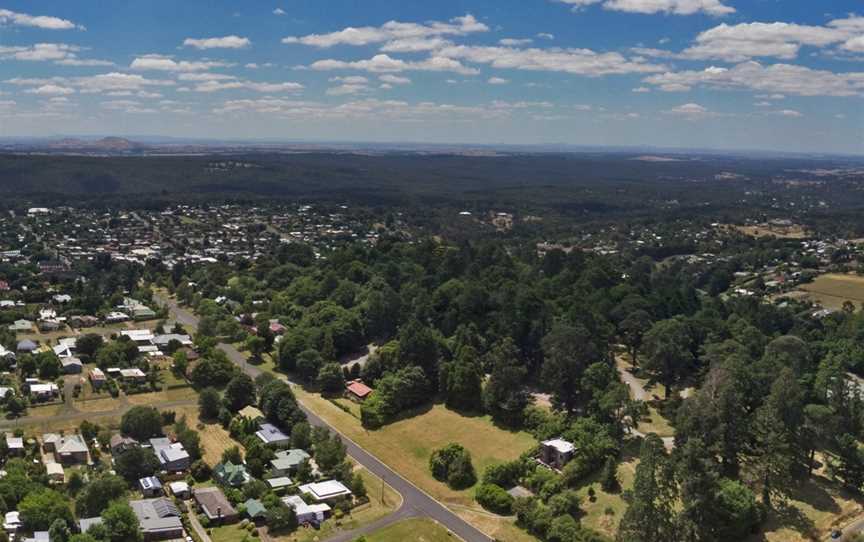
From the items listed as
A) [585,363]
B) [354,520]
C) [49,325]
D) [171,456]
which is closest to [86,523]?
[171,456]

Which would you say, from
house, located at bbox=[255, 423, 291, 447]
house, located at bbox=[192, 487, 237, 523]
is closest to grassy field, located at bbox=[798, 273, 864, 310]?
house, located at bbox=[255, 423, 291, 447]

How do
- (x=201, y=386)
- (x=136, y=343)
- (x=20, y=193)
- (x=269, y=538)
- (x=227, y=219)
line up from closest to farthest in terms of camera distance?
(x=269, y=538)
(x=201, y=386)
(x=136, y=343)
(x=227, y=219)
(x=20, y=193)

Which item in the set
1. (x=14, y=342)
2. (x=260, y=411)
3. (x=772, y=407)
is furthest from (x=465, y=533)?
(x=14, y=342)

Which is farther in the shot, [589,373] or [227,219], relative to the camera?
[227,219]

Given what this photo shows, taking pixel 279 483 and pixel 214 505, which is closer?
pixel 214 505

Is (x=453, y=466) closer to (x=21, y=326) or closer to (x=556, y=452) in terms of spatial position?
(x=556, y=452)

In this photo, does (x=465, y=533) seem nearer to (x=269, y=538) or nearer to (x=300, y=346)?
(x=269, y=538)

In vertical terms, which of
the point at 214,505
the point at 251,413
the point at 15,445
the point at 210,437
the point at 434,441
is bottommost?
the point at 210,437

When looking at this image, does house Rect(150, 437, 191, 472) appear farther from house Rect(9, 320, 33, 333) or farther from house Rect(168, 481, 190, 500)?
house Rect(9, 320, 33, 333)
